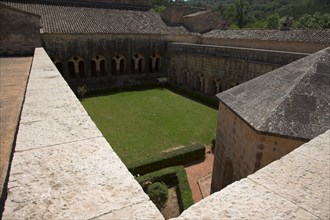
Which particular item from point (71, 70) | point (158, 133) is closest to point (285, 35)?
point (158, 133)

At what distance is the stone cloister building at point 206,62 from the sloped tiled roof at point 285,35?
0.07m

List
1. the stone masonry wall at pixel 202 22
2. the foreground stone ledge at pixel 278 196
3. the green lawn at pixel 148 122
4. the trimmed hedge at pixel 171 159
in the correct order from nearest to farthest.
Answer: the foreground stone ledge at pixel 278 196, the trimmed hedge at pixel 171 159, the green lawn at pixel 148 122, the stone masonry wall at pixel 202 22

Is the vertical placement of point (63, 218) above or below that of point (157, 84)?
above

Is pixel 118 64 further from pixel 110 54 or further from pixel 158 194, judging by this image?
pixel 158 194

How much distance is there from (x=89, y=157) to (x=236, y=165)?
588 cm

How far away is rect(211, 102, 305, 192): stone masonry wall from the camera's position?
230 inches

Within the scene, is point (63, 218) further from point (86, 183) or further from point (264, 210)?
point (264, 210)

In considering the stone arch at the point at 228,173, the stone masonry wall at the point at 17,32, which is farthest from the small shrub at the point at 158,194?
the stone masonry wall at the point at 17,32

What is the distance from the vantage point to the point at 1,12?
1596 cm

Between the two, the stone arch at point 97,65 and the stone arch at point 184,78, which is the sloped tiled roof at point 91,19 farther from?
the stone arch at point 184,78

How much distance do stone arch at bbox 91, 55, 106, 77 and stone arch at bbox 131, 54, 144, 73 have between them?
302cm

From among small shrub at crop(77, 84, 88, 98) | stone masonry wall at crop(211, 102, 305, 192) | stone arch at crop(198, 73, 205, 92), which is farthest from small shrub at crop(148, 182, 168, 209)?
stone arch at crop(198, 73, 205, 92)

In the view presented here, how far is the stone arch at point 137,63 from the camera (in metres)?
24.4

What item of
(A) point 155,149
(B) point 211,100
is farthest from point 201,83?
(A) point 155,149
